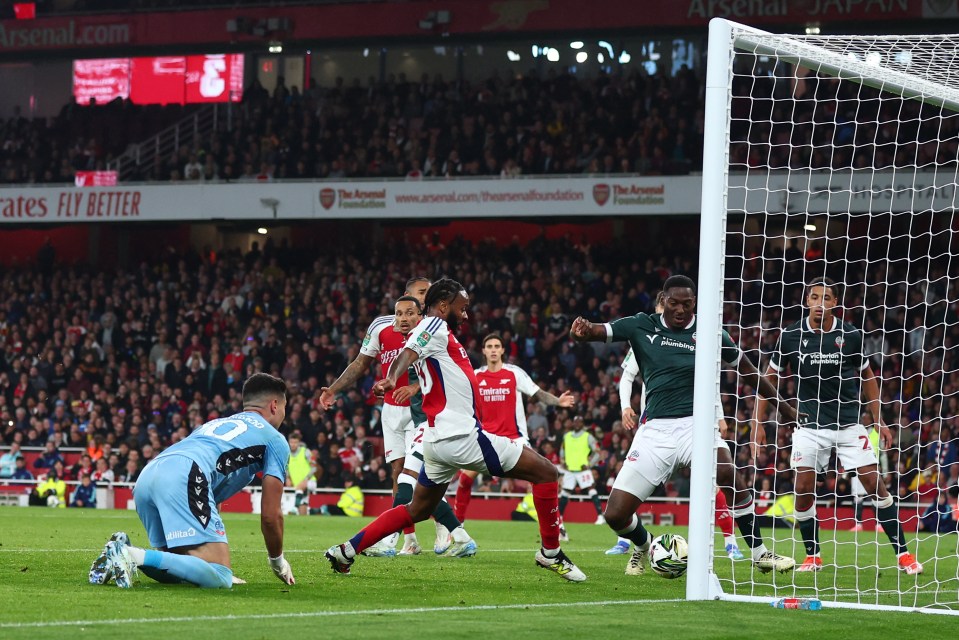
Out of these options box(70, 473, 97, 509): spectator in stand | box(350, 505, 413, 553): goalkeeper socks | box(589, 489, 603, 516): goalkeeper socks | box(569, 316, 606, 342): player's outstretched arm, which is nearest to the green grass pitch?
box(350, 505, 413, 553): goalkeeper socks

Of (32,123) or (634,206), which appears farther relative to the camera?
(32,123)

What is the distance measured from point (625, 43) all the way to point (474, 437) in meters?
25.9

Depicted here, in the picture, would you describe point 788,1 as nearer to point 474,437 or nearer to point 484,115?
point 484,115

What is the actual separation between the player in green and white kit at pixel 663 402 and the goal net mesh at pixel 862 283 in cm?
50

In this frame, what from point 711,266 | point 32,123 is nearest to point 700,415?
point 711,266

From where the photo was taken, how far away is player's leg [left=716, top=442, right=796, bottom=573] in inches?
356

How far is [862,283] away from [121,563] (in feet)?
32.0

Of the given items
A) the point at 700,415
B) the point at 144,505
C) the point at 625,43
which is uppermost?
the point at 625,43

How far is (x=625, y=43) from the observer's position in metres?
33.0

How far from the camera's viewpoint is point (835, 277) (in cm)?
2733

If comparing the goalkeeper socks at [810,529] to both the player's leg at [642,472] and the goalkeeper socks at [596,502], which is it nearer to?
the player's leg at [642,472]

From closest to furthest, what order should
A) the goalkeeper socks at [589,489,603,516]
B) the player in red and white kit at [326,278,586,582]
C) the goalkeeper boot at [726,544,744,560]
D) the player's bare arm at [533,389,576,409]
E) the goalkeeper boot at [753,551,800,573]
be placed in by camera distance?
the player in red and white kit at [326,278,586,582], the goalkeeper boot at [753,551,800,573], the goalkeeper boot at [726,544,744,560], the player's bare arm at [533,389,576,409], the goalkeeper socks at [589,489,603,516]

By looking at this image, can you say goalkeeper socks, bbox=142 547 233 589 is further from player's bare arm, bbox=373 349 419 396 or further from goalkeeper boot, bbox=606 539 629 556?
goalkeeper boot, bbox=606 539 629 556

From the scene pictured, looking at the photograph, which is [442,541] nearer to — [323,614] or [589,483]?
[323,614]
